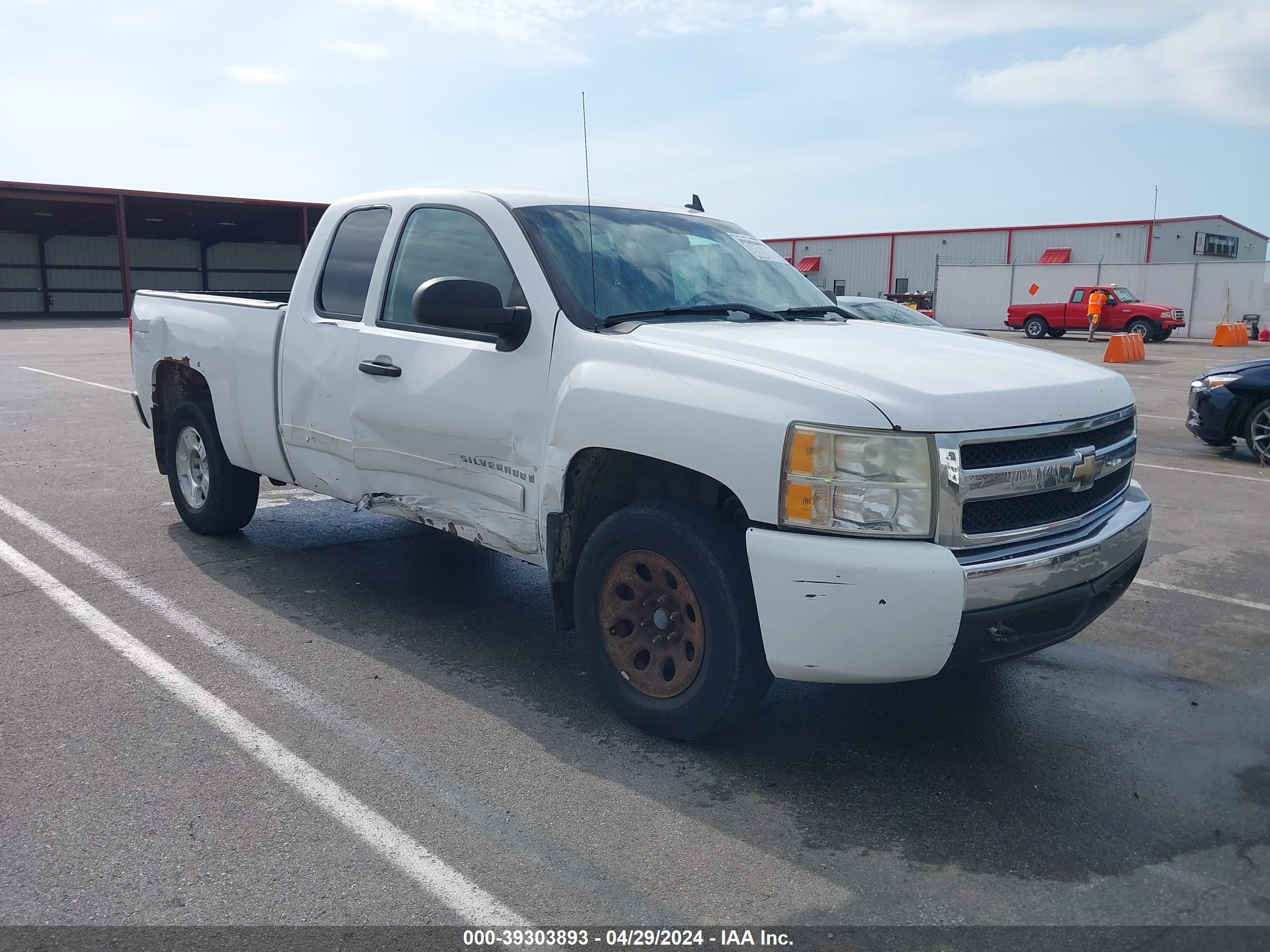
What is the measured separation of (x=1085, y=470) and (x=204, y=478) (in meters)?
4.97

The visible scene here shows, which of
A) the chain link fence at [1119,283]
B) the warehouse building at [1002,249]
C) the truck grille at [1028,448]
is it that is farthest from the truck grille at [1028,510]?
the warehouse building at [1002,249]

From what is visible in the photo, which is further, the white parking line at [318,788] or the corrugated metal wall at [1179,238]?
the corrugated metal wall at [1179,238]

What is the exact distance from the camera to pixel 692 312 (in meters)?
4.33

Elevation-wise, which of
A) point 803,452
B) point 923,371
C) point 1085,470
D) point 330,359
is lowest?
point 1085,470

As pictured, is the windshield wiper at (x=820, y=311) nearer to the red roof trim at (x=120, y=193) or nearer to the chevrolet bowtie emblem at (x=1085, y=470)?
the chevrolet bowtie emblem at (x=1085, y=470)

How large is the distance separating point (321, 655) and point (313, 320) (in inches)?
64.3

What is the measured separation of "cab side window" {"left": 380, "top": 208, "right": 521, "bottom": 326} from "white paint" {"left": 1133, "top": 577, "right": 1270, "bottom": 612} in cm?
381

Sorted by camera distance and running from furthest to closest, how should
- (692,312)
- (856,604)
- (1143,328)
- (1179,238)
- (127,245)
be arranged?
(127,245) < (1179,238) < (1143,328) < (692,312) < (856,604)

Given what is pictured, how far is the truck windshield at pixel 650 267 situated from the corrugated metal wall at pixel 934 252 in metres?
49.0

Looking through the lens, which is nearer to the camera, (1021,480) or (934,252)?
(1021,480)

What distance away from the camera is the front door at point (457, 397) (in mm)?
4148

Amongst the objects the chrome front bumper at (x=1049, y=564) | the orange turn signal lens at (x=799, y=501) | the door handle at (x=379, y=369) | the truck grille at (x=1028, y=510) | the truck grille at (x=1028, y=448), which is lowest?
the chrome front bumper at (x=1049, y=564)

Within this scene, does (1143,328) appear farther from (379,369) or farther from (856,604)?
(856,604)

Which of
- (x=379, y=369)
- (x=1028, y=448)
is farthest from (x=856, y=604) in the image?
(x=379, y=369)
